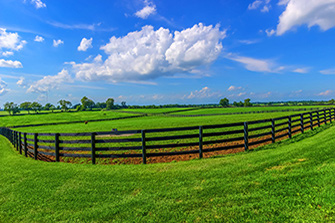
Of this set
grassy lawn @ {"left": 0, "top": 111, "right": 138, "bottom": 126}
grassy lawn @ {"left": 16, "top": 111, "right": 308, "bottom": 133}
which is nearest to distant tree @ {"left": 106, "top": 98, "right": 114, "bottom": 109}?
grassy lawn @ {"left": 0, "top": 111, "right": 138, "bottom": 126}

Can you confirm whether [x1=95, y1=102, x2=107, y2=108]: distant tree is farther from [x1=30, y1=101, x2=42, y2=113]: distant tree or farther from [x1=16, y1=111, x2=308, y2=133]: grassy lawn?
[x1=16, y1=111, x2=308, y2=133]: grassy lawn

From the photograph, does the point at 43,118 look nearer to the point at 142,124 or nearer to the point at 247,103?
the point at 142,124

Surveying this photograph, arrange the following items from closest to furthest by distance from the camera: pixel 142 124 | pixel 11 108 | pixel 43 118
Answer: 1. pixel 142 124
2. pixel 43 118
3. pixel 11 108

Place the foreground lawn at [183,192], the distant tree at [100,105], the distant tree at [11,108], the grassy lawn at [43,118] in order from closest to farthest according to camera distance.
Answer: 1. the foreground lawn at [183,192]
2. the grassy lawn at [43,118]
3. the distant tree at [11,108]
4. the distant tree at [100,105]

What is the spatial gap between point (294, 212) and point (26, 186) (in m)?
7.85

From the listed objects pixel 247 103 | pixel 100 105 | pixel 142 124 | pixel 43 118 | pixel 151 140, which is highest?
pixel 100 105

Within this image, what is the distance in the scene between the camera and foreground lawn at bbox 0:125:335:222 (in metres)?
3.99

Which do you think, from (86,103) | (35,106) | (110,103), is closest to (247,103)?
(110,103)

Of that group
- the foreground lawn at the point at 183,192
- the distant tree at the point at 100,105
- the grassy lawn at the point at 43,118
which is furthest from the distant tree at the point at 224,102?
the foreground lawn at the point at 183,192

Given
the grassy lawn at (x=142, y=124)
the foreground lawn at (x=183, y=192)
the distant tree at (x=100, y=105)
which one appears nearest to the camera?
the foreground lawn at (x=183, y=192)

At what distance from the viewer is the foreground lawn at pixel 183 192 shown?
3994mm

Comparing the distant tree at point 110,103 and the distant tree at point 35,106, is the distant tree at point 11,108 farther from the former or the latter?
the distant tree at point 110,103

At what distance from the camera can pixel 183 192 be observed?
4953mm

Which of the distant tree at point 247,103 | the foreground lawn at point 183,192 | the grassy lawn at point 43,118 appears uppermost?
the distant tree at point 247,103
